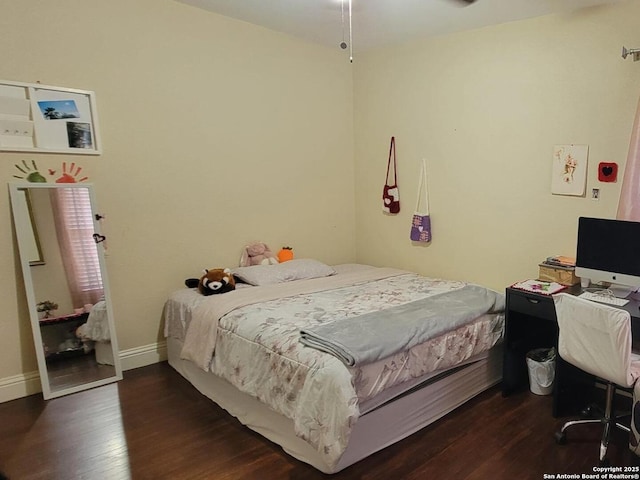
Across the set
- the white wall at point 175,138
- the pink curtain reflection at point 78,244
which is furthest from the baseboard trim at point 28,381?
the pink curtain reflection at point 78,244

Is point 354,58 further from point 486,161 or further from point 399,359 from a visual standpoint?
point 399,359

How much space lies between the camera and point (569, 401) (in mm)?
2486

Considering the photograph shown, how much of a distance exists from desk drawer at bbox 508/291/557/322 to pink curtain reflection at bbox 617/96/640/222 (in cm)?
70

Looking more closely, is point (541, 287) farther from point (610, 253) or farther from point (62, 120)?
point (62, 120)

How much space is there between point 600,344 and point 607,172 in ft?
4.04

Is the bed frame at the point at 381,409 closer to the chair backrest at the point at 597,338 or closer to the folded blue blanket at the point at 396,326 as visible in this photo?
the folded blue blanket at the point at 396,326

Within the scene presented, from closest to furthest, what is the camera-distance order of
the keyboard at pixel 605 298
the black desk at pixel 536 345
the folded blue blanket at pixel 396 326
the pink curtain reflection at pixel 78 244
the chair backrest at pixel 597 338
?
the chair backrest at pixel 597 338, the folded blue blanket at pixel 396 326, the keyboard at pixel 605 298, the black desk at pixel 536 345, the pink curtain reflection at pixel 78 244

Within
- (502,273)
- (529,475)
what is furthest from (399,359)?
(502,273)

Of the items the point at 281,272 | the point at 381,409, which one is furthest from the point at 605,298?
the point at 281,272

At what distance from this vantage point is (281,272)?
336 centimetres

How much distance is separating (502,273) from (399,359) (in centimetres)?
152

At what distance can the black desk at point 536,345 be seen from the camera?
2.43m

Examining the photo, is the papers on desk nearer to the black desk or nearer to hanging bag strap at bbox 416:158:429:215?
the black desk

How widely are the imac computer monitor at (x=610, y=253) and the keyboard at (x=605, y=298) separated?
9 centimetres
